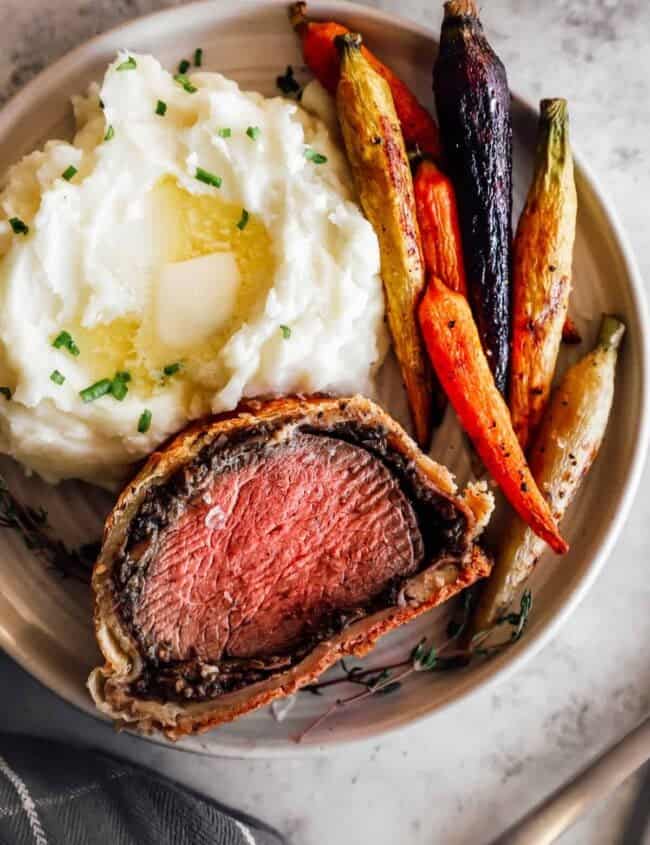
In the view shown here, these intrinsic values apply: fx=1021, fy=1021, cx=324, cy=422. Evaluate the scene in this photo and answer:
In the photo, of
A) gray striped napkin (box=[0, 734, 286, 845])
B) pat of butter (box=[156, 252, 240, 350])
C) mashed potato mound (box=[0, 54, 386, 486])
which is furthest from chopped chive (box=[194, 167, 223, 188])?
gray striped napkin (box=[0, 734, 286, 845])

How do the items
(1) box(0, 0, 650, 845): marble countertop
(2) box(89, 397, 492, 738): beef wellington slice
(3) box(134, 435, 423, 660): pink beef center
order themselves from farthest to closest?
1. (1) box(0, 0, 650, 845): marble countertop
2. (3) box(134, 435, 423, 660): pink beef center
3. (2) box(89, 397, 492, 738): beef wellington slice

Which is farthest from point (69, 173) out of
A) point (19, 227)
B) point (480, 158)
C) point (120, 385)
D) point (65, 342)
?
point (480, 158)

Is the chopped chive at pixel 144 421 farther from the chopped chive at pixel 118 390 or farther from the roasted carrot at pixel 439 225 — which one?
the roasted carrot at pixel 439 225

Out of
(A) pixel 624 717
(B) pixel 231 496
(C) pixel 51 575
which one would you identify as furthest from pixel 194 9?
(A) pixel 624 717

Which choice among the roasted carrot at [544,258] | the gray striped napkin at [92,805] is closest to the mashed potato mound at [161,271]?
the roasted carrot at [544,258]

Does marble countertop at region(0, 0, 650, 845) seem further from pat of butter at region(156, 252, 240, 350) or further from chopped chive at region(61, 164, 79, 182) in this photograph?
chopped chive at region(61, 164, 79, 182)
